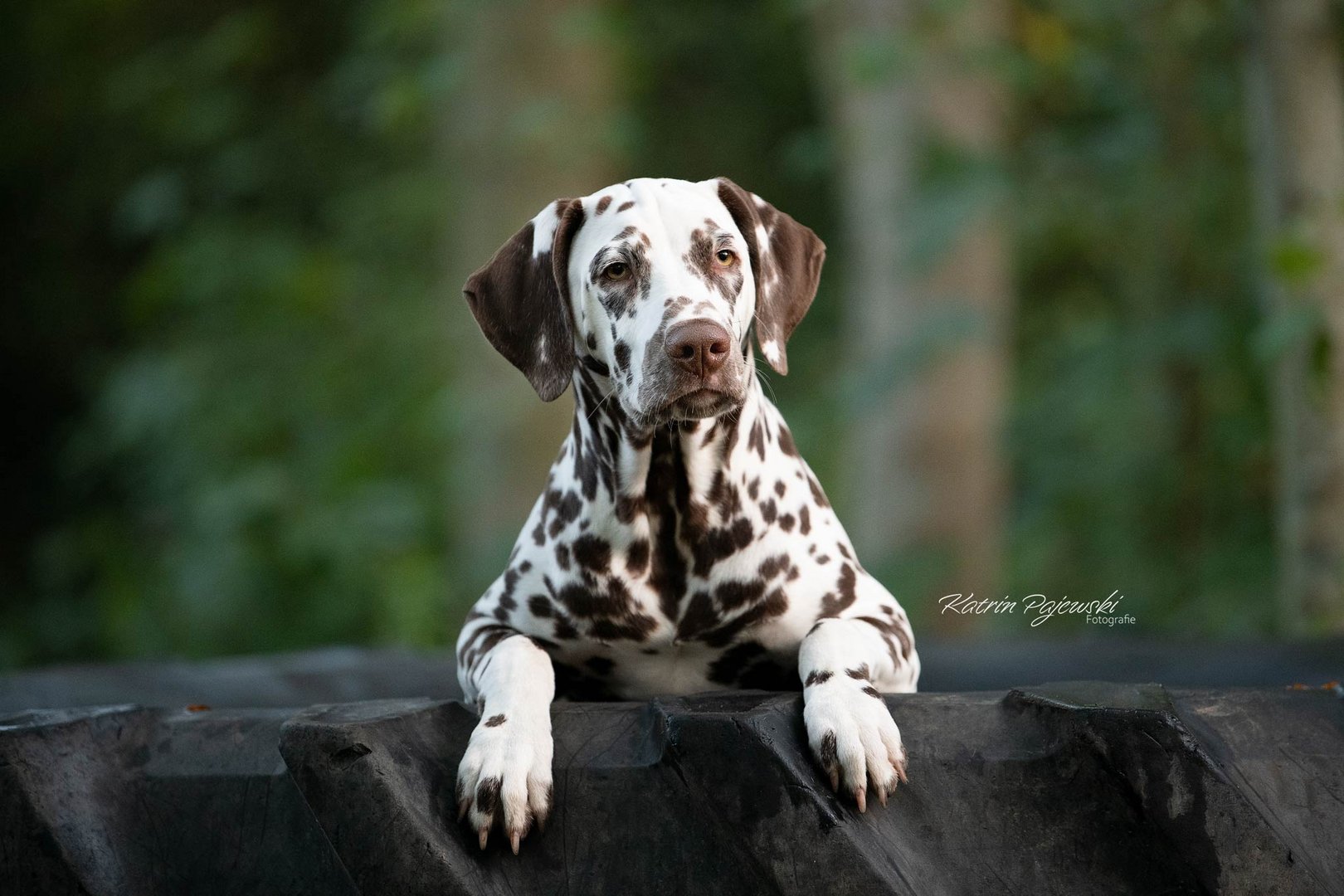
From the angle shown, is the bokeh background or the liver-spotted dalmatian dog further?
the bokeh background

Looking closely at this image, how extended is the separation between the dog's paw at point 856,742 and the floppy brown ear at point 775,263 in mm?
842

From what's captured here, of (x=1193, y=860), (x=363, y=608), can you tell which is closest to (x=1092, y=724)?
(x=1193, y=860)

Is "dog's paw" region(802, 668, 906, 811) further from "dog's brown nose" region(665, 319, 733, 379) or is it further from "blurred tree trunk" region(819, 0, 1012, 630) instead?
"blurred tree trunk" region(819, 0, 1012, 630)

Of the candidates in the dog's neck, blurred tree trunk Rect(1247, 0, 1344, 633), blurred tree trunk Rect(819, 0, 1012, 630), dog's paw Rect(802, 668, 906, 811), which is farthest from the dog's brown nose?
blurred tree trunk Rect(819, 0, 1012, 630)

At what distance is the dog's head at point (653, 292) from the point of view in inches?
96.7

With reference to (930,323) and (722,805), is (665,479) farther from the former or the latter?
(930,323)

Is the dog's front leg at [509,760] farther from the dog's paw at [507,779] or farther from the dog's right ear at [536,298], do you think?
the dog's right ear at [536,298]

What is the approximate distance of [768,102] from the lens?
1095 centimetres

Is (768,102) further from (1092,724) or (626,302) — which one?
(1092,724)

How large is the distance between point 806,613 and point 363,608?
6.68 metres

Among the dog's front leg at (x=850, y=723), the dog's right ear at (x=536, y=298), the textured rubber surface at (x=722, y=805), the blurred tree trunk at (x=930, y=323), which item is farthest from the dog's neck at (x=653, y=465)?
the blurred tree trunk at (x=930, y=323)

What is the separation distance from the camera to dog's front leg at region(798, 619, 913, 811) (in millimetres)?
1922

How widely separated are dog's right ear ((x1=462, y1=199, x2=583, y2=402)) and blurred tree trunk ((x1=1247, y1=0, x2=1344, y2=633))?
315 centimetres
